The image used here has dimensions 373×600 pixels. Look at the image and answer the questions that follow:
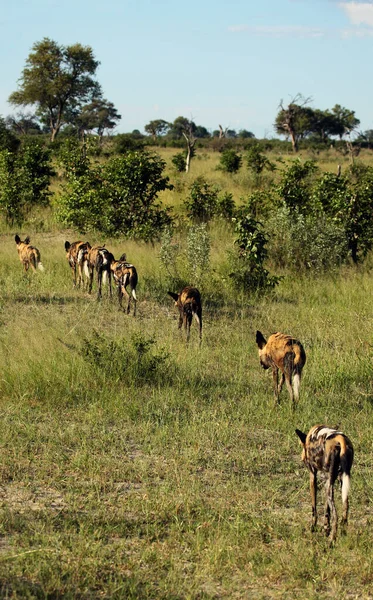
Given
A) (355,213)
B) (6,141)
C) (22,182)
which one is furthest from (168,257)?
(6,141)

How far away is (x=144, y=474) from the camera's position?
612 centimetres

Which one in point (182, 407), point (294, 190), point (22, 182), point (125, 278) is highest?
point (294, 190)

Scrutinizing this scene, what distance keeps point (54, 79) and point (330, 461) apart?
144 ft

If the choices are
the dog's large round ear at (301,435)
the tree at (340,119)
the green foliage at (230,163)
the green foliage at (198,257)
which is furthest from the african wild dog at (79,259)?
the tree at (340,119)

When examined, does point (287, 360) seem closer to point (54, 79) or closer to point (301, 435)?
point (301, 435)

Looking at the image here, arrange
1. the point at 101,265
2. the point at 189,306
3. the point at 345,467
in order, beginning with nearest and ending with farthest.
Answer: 1. the point at 345,467
2. the point at 189,306
3. the point at 101,265

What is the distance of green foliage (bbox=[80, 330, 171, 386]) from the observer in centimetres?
820

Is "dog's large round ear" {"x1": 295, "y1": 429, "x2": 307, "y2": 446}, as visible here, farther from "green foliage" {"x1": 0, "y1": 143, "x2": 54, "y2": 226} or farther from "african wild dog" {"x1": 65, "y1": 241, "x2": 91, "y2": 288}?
"green foliage" {"x1": 0, "y1": 143, "x2": 54, "y2": 226}

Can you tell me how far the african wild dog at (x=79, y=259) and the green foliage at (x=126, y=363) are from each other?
4.46 meters

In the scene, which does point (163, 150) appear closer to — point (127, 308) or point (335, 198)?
point (335, 198)

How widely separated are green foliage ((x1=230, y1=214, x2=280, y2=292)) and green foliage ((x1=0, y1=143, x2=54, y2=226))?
7322 mm

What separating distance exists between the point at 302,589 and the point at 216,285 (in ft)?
28.9

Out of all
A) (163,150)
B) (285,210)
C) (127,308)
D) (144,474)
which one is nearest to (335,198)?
(285,210)

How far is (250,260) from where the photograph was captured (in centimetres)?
1327
